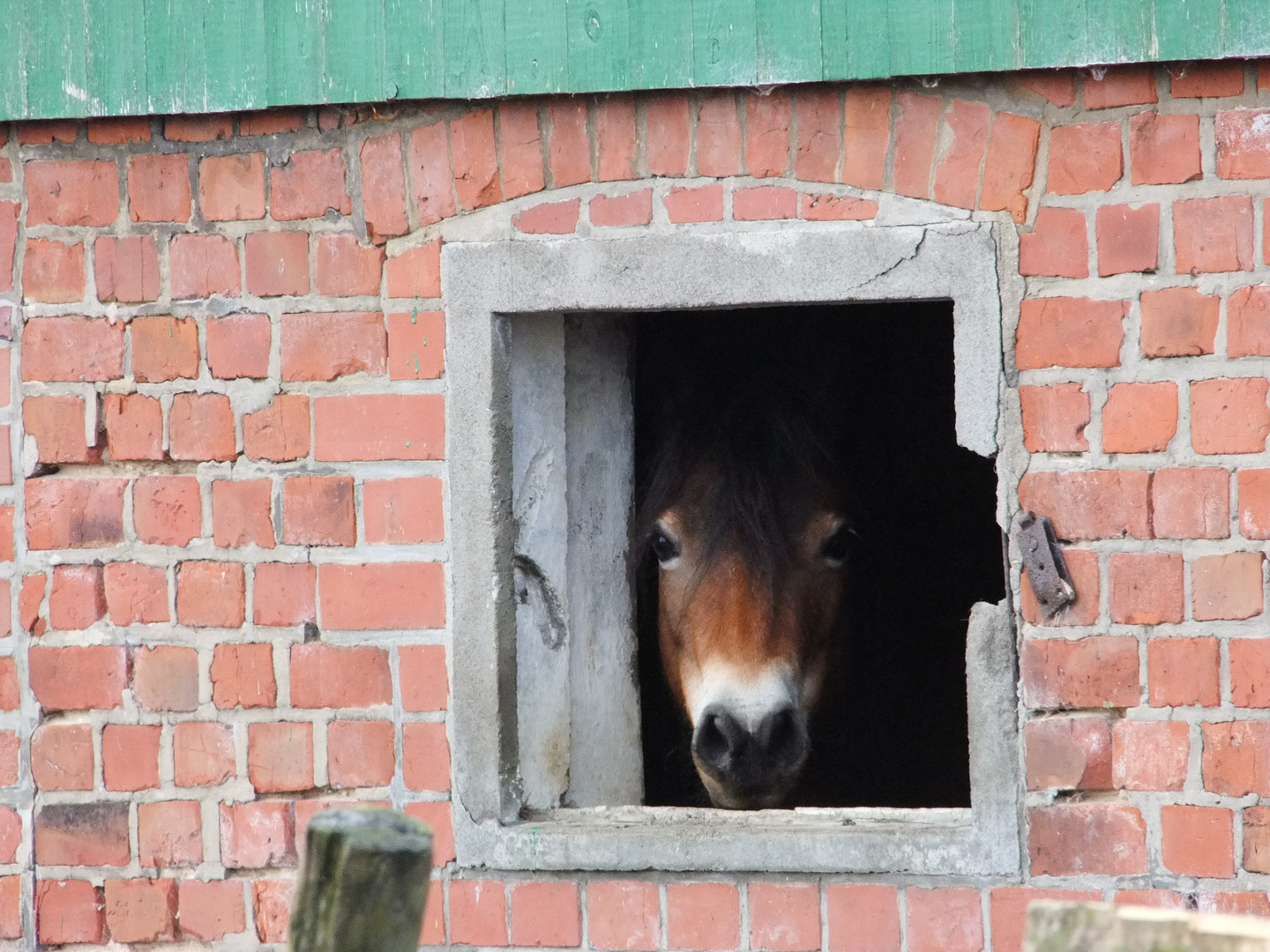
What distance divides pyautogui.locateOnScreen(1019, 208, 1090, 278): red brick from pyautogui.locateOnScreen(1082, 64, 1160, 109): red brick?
205 millimetres

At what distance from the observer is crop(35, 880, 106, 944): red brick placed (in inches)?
121

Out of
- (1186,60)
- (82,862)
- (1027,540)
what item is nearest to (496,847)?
(82,862)

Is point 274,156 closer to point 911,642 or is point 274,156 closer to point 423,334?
point 423,334

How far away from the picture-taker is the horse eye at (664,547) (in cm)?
377

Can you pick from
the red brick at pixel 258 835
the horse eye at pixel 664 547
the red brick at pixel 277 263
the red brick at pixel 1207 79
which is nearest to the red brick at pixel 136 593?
the red brick at pixel 258 835

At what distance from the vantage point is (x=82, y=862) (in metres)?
3.09

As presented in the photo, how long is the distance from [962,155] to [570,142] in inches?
29.7

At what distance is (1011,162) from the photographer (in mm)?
2721

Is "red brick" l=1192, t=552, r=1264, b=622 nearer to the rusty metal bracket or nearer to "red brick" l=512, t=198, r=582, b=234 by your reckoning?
the rusty metal bracket

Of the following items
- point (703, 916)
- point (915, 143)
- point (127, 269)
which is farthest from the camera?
point (127, 269)

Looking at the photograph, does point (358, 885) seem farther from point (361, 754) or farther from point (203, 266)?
point (203, 266)

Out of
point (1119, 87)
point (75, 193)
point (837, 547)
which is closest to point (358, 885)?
point (1119, 87)

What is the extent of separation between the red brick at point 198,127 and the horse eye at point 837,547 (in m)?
1.81

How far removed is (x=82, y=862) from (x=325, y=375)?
1.15 metres
